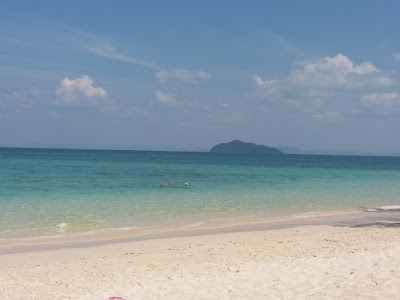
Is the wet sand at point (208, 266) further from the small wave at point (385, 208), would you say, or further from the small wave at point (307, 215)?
the small wave at point (385, 208)

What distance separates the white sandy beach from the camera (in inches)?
342

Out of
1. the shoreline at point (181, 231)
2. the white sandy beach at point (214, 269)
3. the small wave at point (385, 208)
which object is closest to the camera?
the white sandy beach at point (214, 269)

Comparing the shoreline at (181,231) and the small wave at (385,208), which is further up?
the small wave at (385,208)

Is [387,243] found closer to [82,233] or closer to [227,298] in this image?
[227,298]

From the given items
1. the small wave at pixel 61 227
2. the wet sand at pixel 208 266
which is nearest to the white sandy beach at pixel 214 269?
the wet sand at pixel 208 266

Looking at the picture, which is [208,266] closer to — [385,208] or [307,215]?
[307,215]

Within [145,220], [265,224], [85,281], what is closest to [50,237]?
[145,220]

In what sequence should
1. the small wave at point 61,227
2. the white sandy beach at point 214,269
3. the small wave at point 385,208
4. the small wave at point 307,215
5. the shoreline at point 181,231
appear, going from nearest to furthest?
the white sandy beach at point 214,269, the shoreline at point 181,231, the small wave at point 61,227, the small wave at point 307,215, the small wave at point 385,208

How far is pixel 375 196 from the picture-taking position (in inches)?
1227

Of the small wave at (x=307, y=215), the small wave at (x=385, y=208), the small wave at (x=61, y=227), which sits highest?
the small wave at (x=385, y=208)

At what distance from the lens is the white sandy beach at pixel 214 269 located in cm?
870

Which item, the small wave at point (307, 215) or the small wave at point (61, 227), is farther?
the small wave at point (307, 215)

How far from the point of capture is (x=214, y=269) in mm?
10602

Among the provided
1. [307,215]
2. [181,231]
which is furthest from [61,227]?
[307,215]
